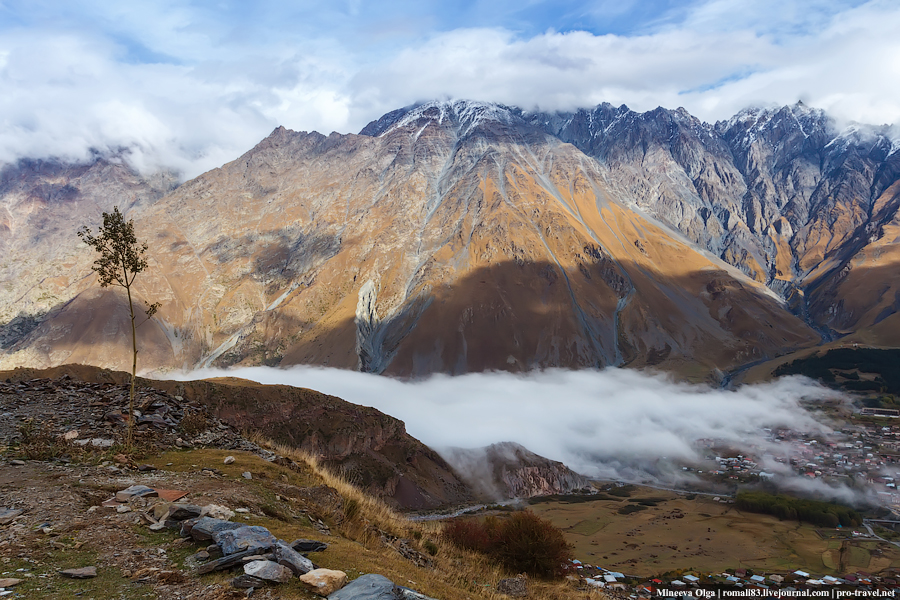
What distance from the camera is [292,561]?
7684mm

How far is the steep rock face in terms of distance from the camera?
127750mm

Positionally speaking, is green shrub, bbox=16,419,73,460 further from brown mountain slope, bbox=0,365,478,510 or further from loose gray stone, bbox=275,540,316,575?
brown mountain slope, bbox=0,365,478,510

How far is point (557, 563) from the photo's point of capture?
32000mm

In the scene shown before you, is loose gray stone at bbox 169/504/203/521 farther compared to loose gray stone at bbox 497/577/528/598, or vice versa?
loose gray stone at bbox 497/577/528/598

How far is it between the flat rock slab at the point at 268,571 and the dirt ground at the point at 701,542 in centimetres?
7965

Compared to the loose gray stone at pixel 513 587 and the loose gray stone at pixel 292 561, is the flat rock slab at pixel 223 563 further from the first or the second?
the loose gray stone at pixel 513 587

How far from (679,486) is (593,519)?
55.5m

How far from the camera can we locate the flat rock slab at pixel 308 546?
9080 millimetres

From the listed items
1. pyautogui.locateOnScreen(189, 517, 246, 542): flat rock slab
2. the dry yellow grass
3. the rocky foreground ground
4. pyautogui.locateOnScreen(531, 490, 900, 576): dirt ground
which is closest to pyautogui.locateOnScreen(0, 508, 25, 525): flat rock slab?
the rocky foreground ground

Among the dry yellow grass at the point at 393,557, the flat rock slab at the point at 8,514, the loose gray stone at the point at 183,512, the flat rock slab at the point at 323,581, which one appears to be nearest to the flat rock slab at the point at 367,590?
the flat rock slab at the point at 323,581

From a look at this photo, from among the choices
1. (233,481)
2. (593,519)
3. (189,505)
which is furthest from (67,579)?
(593,519)

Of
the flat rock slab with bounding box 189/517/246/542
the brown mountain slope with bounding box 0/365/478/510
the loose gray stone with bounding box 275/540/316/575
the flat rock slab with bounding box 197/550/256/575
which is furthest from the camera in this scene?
the brown mountain slope with bounding box 0/365/478/510

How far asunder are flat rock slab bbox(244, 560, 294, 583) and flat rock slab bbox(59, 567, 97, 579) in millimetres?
2216

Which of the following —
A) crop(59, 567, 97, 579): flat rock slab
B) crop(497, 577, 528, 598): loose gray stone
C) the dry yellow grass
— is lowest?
crop(497, 577, 528, 598): loose gray stone
